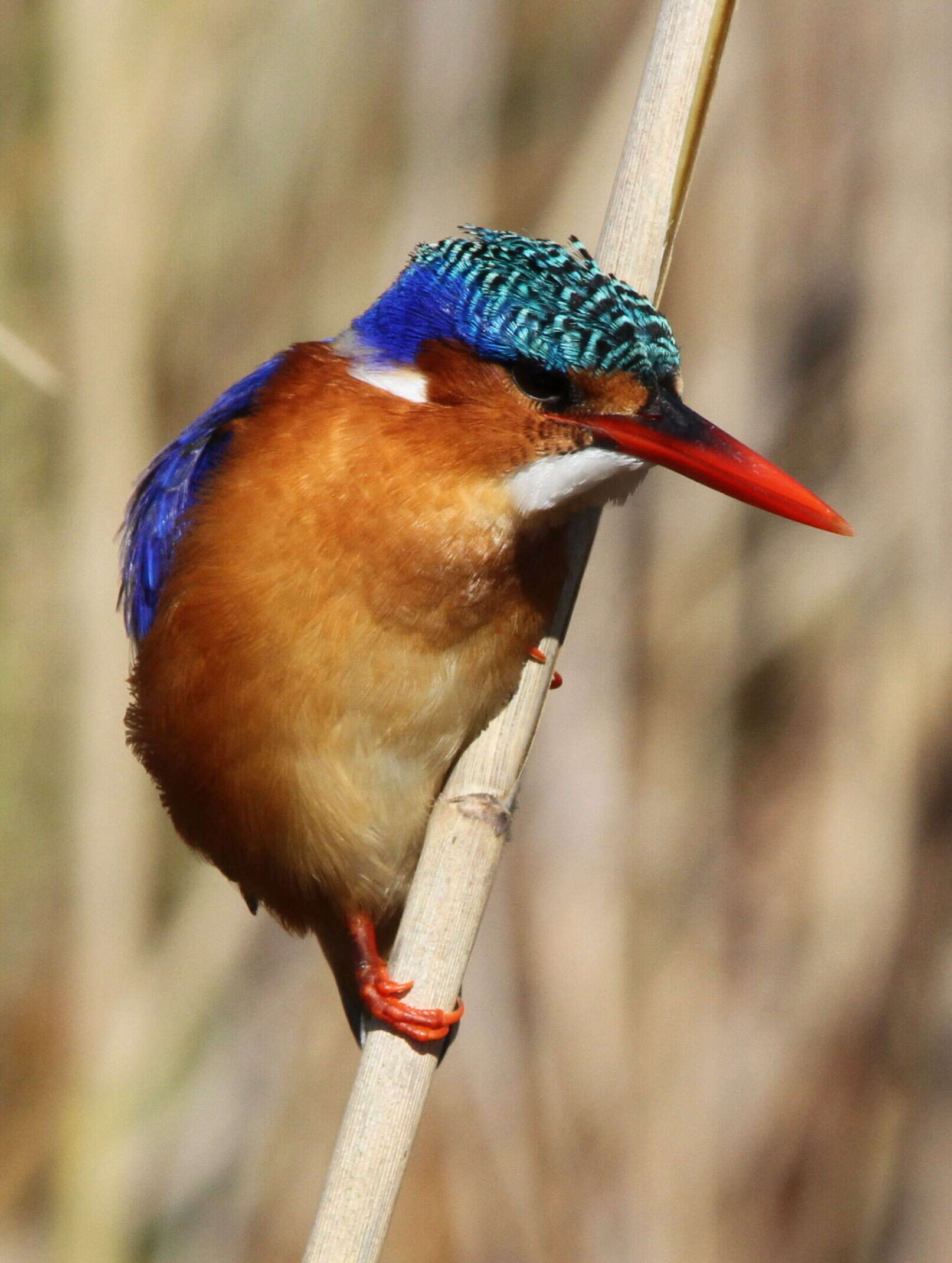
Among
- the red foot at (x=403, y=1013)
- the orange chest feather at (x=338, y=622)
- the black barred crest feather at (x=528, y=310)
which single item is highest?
the black barred crest feather at (x=528, y=310)

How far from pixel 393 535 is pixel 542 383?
248 millimetres

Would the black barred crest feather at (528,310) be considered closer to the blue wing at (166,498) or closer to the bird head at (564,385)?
the bird head at (564,385)

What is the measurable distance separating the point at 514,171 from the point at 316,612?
1.63 metres

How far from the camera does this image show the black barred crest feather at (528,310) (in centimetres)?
146

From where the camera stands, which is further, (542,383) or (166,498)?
(166,498)

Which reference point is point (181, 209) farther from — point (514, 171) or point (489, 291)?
point (489, 291)

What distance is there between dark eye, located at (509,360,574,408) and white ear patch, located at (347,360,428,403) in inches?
5.3

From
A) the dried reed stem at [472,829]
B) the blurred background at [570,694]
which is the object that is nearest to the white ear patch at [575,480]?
the dried reed stem at [472,829]

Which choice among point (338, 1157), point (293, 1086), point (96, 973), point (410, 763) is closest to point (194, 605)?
point (410, 763)

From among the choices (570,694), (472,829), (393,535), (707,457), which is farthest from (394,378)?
(570,694)

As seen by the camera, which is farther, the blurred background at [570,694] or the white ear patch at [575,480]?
the blurred background at [570,694]

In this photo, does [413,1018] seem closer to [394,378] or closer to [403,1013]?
[403,1013]

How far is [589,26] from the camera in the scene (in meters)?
3.07

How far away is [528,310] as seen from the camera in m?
1.50
